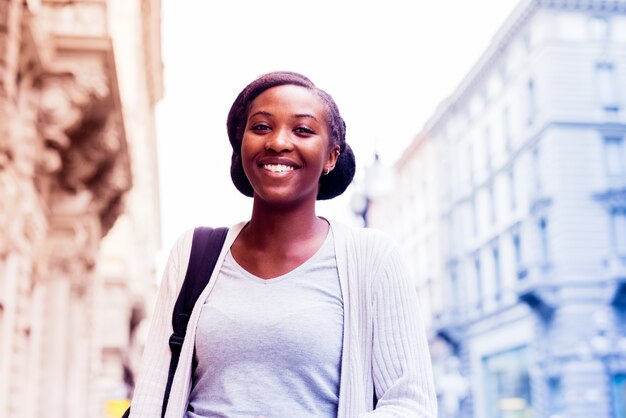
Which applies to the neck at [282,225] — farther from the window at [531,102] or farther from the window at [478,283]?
the window at [478,283]

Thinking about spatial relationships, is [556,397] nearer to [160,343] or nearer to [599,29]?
[599,29]

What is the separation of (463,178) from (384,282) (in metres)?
44.5

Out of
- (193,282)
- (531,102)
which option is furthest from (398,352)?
(531,102)

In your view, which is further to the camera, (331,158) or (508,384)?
(508,384)

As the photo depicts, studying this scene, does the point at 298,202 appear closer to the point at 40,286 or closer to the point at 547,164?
the point at 40,286

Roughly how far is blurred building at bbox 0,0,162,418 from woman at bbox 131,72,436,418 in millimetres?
6795

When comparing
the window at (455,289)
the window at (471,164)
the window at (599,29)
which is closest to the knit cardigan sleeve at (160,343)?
the window at (599,29)

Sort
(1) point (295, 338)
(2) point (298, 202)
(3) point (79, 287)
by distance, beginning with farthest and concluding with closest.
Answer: (3) point (79, 287)
(2) point (298, 202)
(1) point (295, 338)

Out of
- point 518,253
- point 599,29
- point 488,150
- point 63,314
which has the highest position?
point 599,29

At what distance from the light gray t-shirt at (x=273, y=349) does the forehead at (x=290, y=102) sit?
13.2 inches

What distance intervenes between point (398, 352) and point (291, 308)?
23 centimetres

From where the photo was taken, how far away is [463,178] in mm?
45719

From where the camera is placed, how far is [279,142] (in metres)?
1.89

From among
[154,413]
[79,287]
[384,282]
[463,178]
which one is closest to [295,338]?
[384,282]
